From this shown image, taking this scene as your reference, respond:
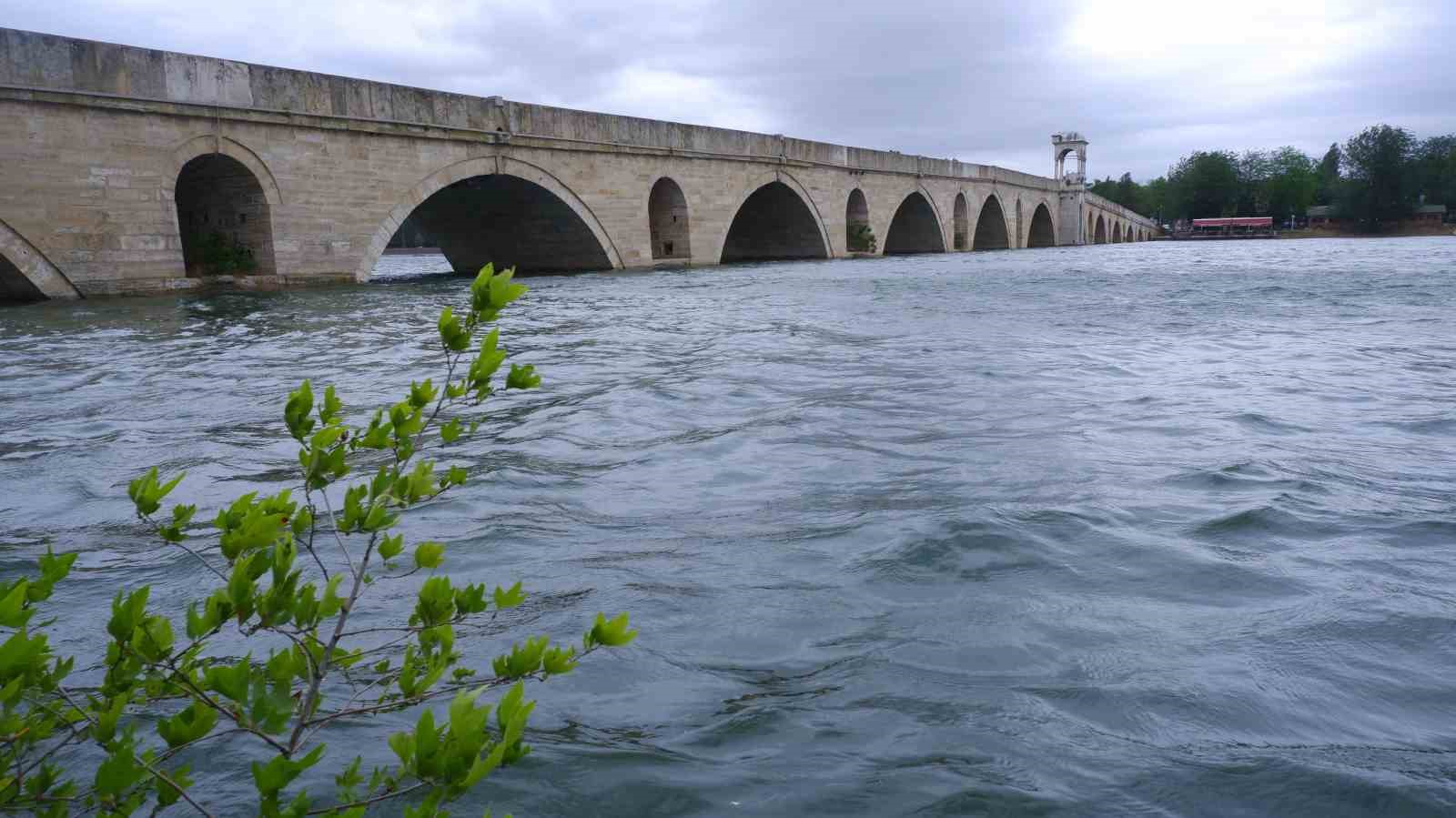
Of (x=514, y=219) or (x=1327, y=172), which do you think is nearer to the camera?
(x=514, y=219)

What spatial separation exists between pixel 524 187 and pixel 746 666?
21493mm

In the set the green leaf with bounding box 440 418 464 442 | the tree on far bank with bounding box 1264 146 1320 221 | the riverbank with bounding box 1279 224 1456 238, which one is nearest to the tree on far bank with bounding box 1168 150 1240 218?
the tree on far bank with bounding box 1264 146 1320 221

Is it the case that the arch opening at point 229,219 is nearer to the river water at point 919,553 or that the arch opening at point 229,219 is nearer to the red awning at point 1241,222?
the river water at point 919,553

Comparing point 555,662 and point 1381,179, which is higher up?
point 1381,179

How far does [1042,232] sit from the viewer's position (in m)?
63.8

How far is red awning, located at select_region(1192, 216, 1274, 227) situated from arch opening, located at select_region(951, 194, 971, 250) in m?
56.3

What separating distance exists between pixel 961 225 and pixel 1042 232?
20.0 meters

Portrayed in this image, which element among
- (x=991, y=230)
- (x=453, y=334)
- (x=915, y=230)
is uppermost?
(x=991, y=230)

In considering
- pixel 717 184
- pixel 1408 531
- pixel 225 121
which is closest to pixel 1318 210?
pixel 717 184

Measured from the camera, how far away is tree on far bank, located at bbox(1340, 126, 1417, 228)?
77188mm

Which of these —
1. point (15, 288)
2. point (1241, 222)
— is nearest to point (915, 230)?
point (15, 288)

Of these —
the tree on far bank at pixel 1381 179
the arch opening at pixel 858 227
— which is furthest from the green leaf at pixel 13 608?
the tree on far bank at pixel 1381 179

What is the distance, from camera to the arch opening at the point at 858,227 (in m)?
36.7

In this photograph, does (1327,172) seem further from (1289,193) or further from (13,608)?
(13,608)
